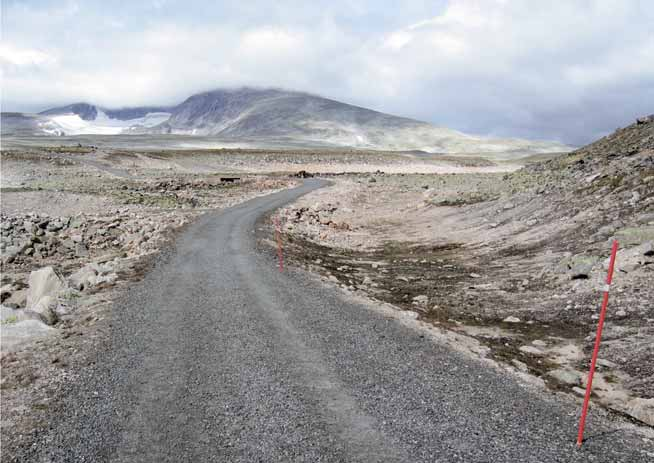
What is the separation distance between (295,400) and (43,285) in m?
10.6

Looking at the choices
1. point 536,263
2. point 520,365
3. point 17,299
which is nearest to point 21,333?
point 17,299

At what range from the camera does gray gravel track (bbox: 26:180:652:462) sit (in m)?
6.77

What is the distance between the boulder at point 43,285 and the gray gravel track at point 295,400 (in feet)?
9.10

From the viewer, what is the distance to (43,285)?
46.7 feet


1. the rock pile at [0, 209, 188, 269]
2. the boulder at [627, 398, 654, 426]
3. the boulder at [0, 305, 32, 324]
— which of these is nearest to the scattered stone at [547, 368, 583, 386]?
the boulder at [627, 398, 654, 426]

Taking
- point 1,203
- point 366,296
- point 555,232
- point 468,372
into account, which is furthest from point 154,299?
point 1,203

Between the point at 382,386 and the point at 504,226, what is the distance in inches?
645

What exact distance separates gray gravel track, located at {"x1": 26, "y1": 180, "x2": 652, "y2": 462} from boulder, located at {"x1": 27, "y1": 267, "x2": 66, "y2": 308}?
9.10ft

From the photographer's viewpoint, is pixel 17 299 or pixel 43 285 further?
pixel 17 299

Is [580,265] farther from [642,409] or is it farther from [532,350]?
[642,409]

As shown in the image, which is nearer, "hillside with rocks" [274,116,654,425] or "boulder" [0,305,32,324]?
"hillside with rocks" [274,116,654,425]

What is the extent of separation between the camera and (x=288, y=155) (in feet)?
351

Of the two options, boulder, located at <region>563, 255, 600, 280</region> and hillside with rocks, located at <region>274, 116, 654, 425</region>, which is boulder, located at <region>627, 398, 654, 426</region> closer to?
hillside with rocks, located at <region>274, 116, 654, 425</region>

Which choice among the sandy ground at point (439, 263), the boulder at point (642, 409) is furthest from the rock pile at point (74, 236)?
the boulder at point (642, 409)
